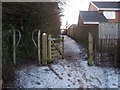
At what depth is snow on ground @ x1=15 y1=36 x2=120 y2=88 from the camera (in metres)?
8.30

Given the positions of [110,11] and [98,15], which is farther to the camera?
[110,11]

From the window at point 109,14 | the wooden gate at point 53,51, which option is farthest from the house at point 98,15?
the wooden gate at point 53,51

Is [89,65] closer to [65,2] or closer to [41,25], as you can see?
[41,25]

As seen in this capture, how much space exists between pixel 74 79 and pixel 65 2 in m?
8.23

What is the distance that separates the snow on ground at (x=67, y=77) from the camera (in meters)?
8.30

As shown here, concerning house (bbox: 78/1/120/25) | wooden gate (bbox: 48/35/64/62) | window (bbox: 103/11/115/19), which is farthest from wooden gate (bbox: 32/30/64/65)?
window (bbox: 103/11/115/19)

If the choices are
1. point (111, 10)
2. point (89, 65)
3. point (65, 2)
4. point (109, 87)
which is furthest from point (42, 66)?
point (111, 10)

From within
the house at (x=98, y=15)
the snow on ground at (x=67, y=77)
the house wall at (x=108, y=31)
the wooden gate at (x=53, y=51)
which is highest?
the house at (x=98, y=15)

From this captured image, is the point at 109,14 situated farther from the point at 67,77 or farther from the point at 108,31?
the point at 67,77

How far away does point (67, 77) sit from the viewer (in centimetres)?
935

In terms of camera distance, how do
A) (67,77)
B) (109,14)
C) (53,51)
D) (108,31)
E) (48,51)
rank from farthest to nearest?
(109,14) < (108,31) < (53,51) < (48,51) < (67,77)

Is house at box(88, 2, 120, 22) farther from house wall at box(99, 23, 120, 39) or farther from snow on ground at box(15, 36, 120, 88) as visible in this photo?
snow on ground at box(15, 36, 120, 88)

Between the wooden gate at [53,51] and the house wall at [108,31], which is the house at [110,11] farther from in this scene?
the wooden gate at [53,51]

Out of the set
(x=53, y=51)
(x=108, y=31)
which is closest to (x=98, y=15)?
(x=108, y=31)
